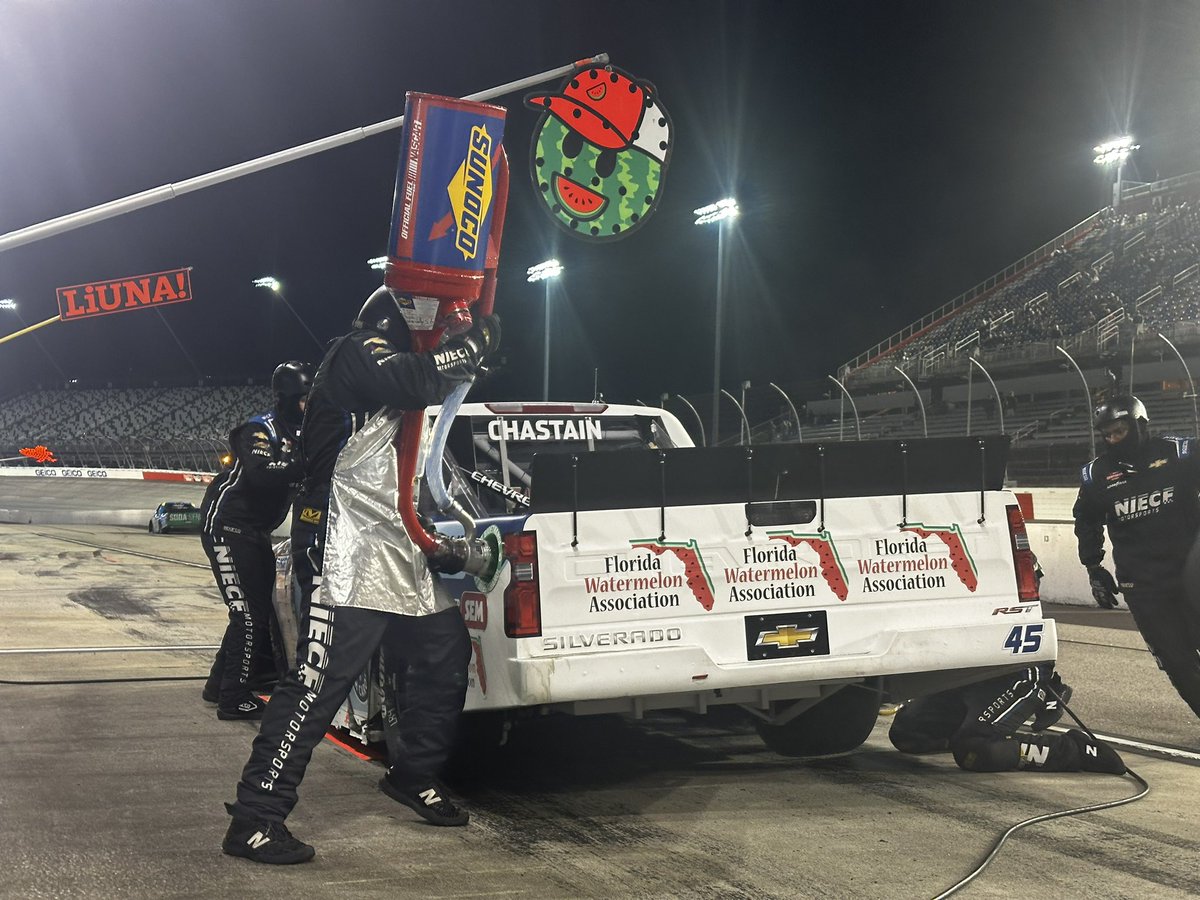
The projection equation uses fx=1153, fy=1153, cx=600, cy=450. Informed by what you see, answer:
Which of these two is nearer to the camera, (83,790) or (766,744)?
(83,790)

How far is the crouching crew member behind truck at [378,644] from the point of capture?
12.6 feet

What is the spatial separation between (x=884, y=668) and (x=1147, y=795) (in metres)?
1.20

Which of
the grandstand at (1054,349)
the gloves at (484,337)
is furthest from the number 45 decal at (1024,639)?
the grandstand at (1054,349)

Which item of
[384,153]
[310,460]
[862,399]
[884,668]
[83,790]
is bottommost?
[83,790]

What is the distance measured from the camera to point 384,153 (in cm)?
3488

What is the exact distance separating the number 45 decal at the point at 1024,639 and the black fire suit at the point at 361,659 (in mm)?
2241

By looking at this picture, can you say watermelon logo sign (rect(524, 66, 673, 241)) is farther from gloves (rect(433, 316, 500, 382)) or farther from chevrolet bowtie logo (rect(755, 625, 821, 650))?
chevrolet bowtie logo (rect(755, 625, 821, 650))

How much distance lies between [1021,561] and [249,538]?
4.20 m

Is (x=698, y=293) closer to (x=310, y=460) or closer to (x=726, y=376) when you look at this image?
(x=726, y=376)

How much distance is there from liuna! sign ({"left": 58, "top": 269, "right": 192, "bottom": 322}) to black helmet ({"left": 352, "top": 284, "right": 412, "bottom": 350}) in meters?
37.4

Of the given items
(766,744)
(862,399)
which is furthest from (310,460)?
(862,399)

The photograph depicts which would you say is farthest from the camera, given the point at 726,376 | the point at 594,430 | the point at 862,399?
the point at 726,376

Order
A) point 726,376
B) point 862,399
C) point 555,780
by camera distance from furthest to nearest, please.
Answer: point 726,376, point 862,399, point 555,780

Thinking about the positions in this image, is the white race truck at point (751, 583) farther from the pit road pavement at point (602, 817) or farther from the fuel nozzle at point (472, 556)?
the pit road pavement at point (602, 817)
